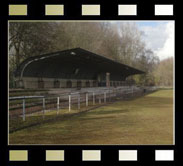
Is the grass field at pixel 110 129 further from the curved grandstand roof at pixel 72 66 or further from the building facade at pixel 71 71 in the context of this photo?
the curved grandstand roof at pixel 72 66

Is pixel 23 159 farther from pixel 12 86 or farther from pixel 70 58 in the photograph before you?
pixel 70 58

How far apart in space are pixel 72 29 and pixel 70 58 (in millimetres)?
1549

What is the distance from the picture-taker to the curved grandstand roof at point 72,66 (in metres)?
5.89

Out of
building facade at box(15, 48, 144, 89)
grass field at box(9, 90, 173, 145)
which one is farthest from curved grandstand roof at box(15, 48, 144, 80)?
grass field at box(9, 90, 173, 145)

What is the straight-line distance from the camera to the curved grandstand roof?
Answer: 232 inches

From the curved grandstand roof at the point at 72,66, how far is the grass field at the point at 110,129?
1.73 meters

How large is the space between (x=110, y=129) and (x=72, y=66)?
10.5ft

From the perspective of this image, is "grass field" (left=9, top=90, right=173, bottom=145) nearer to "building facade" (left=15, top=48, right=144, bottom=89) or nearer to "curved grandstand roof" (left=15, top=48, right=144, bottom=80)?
"building facade" (left=15, top=48, right=144, bottom=89)

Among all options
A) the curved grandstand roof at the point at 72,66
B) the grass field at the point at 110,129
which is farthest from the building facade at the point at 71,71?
the grass field at the point at 110,129

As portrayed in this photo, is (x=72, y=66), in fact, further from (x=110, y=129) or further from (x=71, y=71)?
(x=110, y=129)

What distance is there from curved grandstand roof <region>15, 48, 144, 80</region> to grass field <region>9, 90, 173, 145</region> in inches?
67.9

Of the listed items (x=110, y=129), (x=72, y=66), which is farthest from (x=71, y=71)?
(x=110, y=129)

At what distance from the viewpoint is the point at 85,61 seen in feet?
23.5
